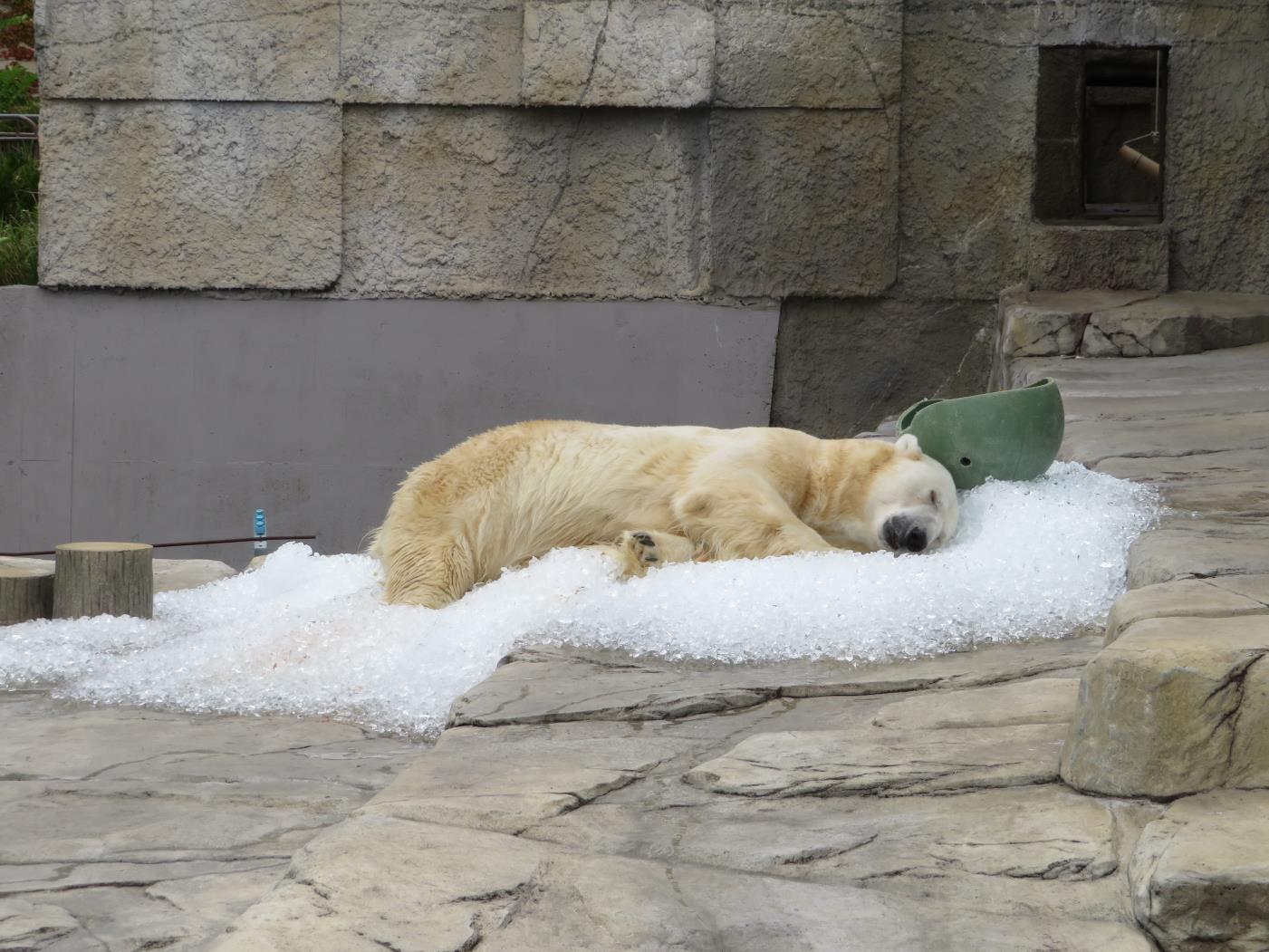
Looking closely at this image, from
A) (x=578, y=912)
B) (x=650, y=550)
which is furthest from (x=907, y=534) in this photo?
(x=578, y=912)

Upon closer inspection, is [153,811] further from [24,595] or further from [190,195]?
[190,195]

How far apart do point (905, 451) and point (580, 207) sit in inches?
123

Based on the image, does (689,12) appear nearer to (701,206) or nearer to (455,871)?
(701,206)

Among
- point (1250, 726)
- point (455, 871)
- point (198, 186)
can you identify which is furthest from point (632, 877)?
point (198, 186)

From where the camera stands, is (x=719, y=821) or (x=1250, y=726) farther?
(x=719, y=821)

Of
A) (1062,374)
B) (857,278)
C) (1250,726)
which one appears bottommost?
(1250,726)

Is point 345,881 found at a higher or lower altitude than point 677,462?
lower

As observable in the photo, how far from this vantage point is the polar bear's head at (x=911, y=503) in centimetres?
384

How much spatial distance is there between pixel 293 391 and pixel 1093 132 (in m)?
11.1

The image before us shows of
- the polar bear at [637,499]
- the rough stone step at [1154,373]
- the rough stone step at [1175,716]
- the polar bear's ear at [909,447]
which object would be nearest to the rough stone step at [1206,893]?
the rough stone step at [1175,716]

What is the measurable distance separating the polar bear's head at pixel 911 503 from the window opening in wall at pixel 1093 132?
27.0 feet

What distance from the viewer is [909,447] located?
4.07 meters

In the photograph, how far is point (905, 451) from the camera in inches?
160

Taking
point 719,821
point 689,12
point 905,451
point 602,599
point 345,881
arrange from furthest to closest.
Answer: point 689,12
point 905,451
point 602,599
point 719,821
point 345,881
